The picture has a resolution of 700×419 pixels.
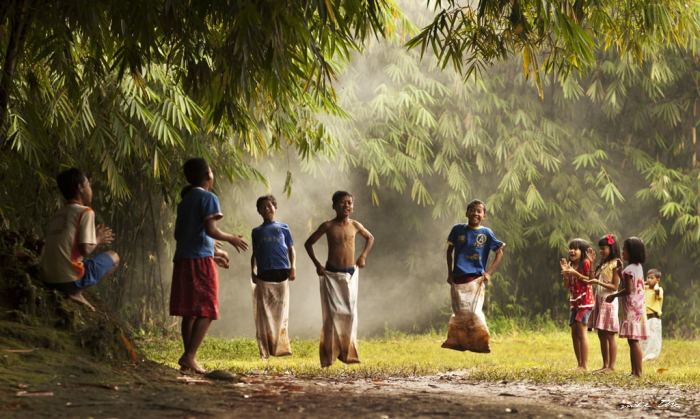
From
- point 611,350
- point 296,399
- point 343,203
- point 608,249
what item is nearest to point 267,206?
point 343,203

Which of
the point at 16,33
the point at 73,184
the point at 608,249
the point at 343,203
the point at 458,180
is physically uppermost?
the point at 458,180

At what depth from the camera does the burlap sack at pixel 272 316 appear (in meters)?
10.0

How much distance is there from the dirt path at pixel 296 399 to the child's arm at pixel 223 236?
33.3 inches

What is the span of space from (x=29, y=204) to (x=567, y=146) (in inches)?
358

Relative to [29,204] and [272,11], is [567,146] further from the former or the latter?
[272,11]

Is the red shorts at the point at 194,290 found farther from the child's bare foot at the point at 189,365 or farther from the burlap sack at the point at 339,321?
the burlap sack at the point at 339,321

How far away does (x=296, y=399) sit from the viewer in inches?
239

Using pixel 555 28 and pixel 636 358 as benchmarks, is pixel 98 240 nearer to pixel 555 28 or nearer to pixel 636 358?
pixel 555 28

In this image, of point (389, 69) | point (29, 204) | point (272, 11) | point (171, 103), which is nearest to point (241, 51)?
point (272, 11)

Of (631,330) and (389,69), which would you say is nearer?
(631,330)

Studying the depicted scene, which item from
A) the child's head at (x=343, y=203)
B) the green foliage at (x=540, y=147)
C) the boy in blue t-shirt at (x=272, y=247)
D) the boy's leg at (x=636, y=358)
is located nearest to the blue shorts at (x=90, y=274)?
the child's head at (x=343, y=203)

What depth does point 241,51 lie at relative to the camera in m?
6.58

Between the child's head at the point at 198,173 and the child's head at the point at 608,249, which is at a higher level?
the child's head at the point at 198,173

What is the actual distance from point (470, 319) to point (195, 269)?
3.29 meters
